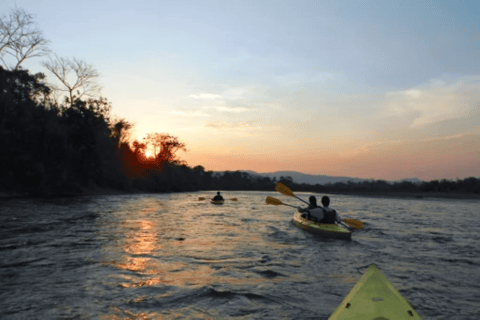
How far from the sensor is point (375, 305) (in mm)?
3283

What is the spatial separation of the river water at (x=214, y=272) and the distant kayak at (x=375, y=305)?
6.06 feet

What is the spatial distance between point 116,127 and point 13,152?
886 inches

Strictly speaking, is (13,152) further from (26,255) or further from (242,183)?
(242,183)

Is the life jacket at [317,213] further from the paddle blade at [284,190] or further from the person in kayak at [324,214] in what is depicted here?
the paddle blade at [284,190]

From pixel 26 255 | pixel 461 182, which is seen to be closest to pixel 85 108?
pixel 26 255

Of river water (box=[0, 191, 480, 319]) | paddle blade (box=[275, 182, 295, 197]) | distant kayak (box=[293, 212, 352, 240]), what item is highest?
paddle blade (box=[275, 182, 295, 197])

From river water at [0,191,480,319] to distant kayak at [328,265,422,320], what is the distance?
1848 millimetres

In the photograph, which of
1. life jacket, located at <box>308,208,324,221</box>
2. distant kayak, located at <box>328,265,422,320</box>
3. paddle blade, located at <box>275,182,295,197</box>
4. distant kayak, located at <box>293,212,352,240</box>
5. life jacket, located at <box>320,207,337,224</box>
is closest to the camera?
distant kayak, located at <box>328,265,422,320</box>

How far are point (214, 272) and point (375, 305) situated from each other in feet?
15.7

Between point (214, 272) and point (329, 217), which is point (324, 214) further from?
point (214, 272)

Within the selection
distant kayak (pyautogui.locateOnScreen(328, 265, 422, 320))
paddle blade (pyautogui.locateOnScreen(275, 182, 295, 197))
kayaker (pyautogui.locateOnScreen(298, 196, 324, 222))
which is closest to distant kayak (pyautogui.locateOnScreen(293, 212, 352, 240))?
kayaker (pyautogui.locateOnScreen(298, 196, 324, 222))

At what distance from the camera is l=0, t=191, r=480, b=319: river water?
17.5ft

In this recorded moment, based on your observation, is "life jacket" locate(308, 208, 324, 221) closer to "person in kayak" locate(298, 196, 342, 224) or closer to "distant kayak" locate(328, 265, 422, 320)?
"person in kayak" locate(298, 196, 342, 224)

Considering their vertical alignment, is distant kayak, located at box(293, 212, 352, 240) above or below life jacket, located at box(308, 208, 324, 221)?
below
